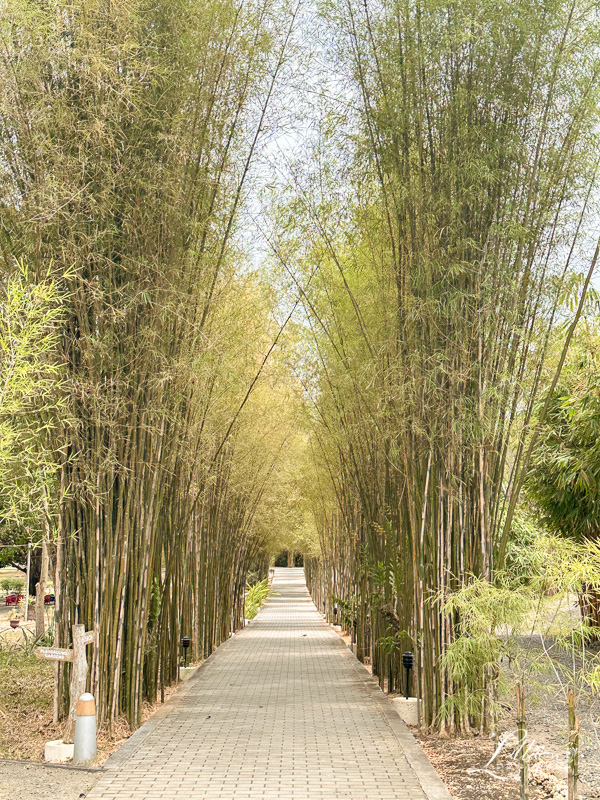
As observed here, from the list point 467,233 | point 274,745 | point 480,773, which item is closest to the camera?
point 480,773

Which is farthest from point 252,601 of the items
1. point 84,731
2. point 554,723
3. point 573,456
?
point 84,731

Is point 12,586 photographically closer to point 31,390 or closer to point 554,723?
point 554,723

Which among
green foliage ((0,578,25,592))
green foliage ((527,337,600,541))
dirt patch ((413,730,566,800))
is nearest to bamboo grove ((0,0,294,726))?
dirt patch ((413,730,566,800))

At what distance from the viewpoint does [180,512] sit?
23.6 feet

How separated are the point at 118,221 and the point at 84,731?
2.87 meters

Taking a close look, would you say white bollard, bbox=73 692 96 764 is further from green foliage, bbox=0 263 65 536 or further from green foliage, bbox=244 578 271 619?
green foliage, bbox=244 578 271 619

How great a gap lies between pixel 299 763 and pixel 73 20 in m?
4.22

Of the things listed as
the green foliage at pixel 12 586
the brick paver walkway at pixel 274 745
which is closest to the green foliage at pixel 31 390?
the brick paver walkway at pixel 274 745

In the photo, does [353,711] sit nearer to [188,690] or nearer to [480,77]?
[188,690]

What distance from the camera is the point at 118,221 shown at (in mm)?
5039

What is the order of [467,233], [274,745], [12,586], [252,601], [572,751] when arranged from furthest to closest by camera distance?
[12,586], [252,601], [467,233], [274,745], [572,751]

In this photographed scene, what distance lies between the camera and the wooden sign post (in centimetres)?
450

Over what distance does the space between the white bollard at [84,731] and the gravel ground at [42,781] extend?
124 mm

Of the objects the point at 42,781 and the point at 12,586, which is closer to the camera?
the point at 42,781
